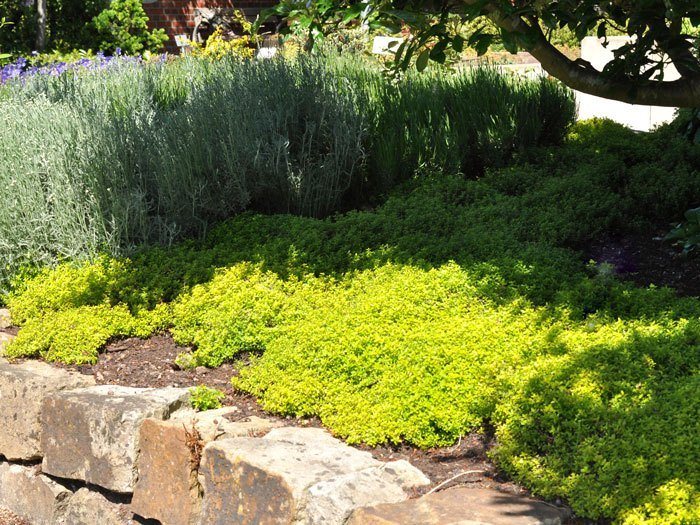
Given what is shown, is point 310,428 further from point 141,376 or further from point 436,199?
point 436,199

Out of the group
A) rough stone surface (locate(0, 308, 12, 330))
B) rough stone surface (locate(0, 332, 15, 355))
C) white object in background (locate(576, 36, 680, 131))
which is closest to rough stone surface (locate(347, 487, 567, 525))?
rough stone surface (locate(0, 332, 15, 355))

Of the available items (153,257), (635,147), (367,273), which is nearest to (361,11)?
(367,273)

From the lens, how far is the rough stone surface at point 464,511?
9.12 feet

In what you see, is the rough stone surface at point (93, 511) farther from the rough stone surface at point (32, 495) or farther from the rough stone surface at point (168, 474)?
the rough stone surface at point (168, 474)

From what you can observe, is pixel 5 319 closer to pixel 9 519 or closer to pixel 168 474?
pixel 9 519

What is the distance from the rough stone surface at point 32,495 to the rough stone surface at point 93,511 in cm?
5

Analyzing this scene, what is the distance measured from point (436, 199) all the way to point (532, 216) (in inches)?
28.2

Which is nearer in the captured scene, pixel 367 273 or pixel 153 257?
pixel 367 273

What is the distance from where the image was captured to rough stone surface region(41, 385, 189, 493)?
383cm

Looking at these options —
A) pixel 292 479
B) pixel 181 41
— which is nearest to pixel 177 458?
pixel 292 479

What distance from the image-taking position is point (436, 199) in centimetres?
561

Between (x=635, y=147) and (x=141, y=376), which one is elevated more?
(x=635, y=147)

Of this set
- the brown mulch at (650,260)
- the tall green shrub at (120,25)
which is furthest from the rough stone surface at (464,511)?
the tall green shrub at (120,25)

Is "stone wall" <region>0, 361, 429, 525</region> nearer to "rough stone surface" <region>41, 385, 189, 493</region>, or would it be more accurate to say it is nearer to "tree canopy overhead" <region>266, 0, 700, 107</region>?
"rough stone surface" <region>41, 385, 189, 493</region>
